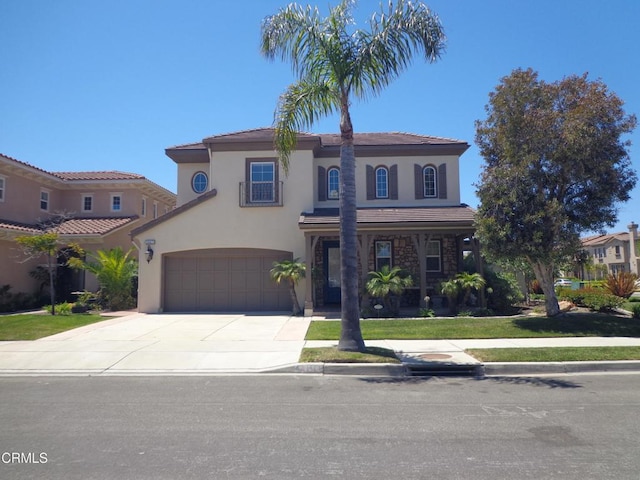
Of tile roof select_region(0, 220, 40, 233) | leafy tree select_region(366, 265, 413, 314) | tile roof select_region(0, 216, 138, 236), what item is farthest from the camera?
tile roof select_region(0, 216, 138, 236)

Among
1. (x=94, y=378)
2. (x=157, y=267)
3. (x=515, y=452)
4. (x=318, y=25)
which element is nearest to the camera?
(x=515, y=452)

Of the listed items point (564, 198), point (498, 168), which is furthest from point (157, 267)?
point (564, 198)

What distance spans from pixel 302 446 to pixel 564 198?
35.8 feet

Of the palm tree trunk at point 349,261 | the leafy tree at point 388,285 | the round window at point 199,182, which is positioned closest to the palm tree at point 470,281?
the leafy tree at point 388,285

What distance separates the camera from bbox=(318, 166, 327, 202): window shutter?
63.4ft

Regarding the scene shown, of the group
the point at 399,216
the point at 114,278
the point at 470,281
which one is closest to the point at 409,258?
the point at 399,216

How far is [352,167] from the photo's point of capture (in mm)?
10281

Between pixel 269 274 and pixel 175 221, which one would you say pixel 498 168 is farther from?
pixel 175 221

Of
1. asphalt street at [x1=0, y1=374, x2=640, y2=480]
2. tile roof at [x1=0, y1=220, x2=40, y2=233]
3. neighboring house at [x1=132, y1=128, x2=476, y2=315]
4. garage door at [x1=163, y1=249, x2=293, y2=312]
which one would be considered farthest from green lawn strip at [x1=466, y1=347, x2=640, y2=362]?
tile roof at [x1=0, y1=220, x2=40, y2=233]

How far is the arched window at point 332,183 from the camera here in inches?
760

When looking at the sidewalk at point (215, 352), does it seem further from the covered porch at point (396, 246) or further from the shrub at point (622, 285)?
the shrub at point (622, 285)

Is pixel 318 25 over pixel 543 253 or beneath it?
over

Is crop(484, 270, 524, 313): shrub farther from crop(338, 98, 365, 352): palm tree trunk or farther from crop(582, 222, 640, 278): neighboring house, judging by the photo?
crop(582, 222, 640, 278): neighboring house

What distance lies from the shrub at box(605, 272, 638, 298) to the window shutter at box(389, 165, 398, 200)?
867 cm
